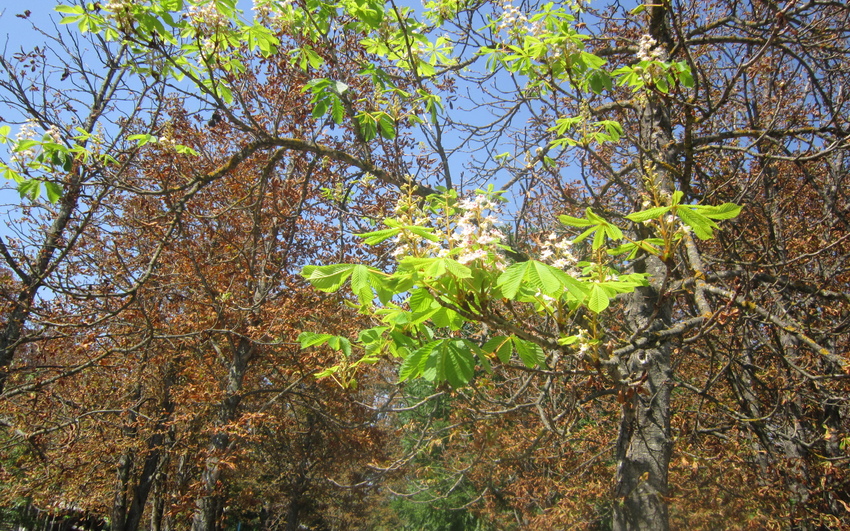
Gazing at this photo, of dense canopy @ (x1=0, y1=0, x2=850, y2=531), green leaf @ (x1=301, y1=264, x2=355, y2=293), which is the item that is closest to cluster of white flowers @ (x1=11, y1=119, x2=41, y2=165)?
dense canopy @ (x1=0, y1=0, x2=850, y2=531)

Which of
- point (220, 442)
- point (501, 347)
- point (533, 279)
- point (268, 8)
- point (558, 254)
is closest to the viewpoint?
point (533, 279)

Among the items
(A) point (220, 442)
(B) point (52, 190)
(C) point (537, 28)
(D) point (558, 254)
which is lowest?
(D) point (558, 254)

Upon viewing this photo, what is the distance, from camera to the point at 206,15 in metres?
3.10

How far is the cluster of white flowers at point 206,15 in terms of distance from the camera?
3094 millimetres

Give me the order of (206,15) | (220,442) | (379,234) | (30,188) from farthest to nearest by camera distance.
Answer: (220,442)
(206,15)
(30,188)
(379,234)

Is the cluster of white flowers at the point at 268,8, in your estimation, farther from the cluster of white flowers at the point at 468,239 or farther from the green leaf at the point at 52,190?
the cluster of white flowers at the point at 468,239

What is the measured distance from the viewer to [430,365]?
1.53 metres

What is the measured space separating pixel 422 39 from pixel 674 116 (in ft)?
7.61

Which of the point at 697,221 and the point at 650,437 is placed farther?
the point at 650,437

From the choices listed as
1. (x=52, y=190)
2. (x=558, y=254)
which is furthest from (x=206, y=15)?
(x=558, y=254)

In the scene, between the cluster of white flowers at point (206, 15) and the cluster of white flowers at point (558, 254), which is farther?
the cluster of white flowers at point (206, 15)

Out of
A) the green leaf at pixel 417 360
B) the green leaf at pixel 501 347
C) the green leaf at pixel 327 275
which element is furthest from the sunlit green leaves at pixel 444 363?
the green leaf at pixel 327 275

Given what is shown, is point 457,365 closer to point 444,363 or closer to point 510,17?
point 444,363

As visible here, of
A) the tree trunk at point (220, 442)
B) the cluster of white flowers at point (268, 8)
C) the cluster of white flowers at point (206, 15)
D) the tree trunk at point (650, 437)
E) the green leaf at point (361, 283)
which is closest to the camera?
the green leaf at point (361, 283)
